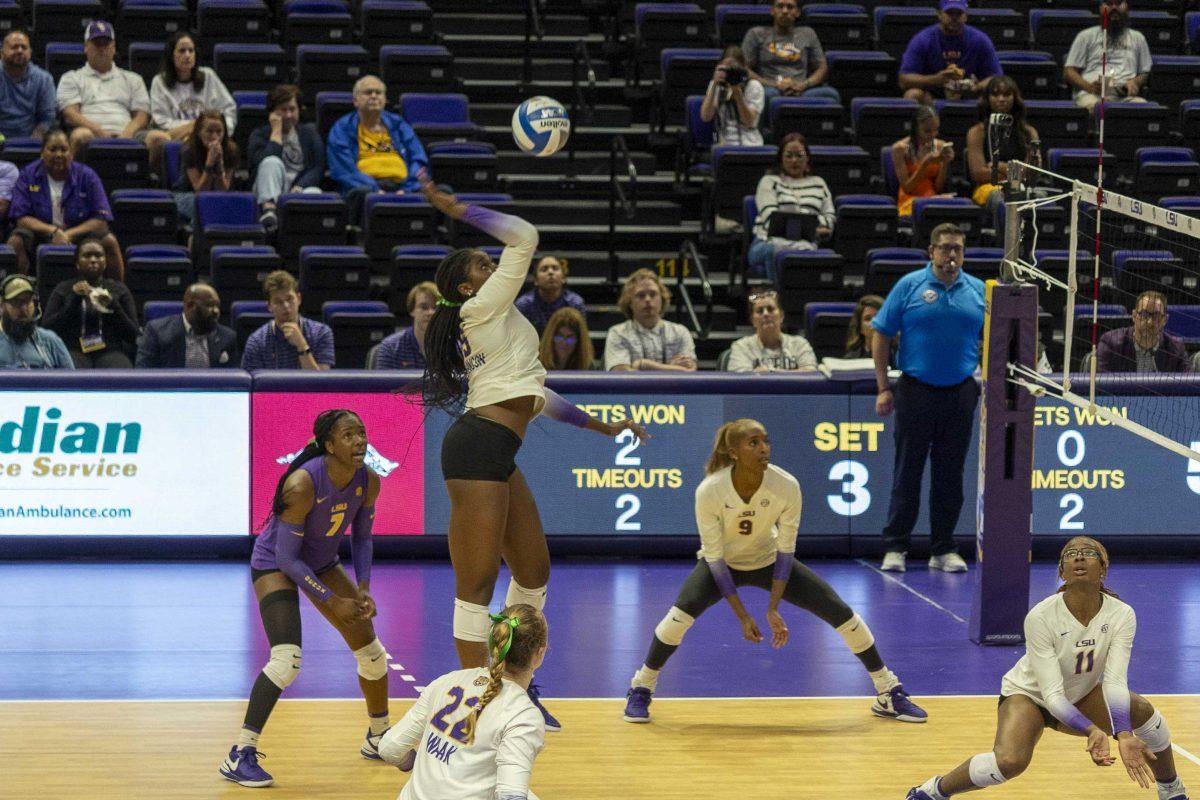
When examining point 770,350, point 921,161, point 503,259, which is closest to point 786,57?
point 921,161

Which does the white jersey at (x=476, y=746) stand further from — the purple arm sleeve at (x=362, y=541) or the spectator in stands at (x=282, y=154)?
the spectator in stands at (x=282, y=154)

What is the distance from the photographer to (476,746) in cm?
547

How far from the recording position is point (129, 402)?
11930 millimetres

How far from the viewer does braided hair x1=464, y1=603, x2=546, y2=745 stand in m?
5.47

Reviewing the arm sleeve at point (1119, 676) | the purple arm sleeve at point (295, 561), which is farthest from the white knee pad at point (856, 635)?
the purple arm sleeve at point (295, 561)

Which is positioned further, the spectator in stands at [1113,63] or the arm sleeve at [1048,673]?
the spectator in stands at [1113,63]

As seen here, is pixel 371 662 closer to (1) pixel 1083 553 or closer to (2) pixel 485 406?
(2) pixel 485 406

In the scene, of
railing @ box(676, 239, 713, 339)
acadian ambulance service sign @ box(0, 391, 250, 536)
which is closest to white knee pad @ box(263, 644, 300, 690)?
acadian ambulance service sign @ box(0, 391, 250, 536)

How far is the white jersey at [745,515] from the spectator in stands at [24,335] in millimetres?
5932

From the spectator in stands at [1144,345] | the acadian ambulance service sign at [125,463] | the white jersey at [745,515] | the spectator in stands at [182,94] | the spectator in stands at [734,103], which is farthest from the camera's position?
the spectator in stands at [734,103]

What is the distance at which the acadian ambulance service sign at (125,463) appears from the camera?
11.9 meters

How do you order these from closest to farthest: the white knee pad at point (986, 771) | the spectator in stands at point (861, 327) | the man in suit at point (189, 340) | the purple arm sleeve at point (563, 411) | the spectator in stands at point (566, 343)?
the white knee pad at point (986, 771) → the purple arm sleeve at point (563, 411) → the spectator in stands at point (566, 343) → the man in suit at point (189, 340) → the spectator in stands at point (861, 327)

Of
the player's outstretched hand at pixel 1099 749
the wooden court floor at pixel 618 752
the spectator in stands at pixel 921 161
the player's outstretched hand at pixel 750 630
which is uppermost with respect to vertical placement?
the spectator in stands at pixel 921 161

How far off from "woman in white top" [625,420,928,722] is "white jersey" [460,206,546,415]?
1.26m
